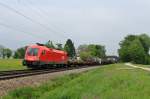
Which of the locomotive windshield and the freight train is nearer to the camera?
the freight train

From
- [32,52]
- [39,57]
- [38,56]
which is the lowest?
[39,57]

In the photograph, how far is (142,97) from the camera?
14031mm

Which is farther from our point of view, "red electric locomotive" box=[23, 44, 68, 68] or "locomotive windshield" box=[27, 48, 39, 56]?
"locomotive windshield" box=[27, 48, 39, 56]

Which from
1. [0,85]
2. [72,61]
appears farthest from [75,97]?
[72,61]

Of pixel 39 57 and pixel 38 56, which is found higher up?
pixel 38 56

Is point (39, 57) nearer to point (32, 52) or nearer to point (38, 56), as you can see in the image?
point (38, 56)

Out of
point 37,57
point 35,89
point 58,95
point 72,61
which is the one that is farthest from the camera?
point 72,61

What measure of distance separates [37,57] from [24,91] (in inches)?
1115

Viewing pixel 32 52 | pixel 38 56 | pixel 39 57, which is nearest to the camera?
pixel 39 57

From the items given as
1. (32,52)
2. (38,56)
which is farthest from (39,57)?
(32,52)

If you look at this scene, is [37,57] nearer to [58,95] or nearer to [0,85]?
[0,85]

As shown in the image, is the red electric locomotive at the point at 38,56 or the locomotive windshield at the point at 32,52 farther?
the locomotive windshield at the point at 32,52

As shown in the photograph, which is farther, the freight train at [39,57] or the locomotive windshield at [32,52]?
the locomotive windshield at [32,52]

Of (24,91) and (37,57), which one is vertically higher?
(37,57)
